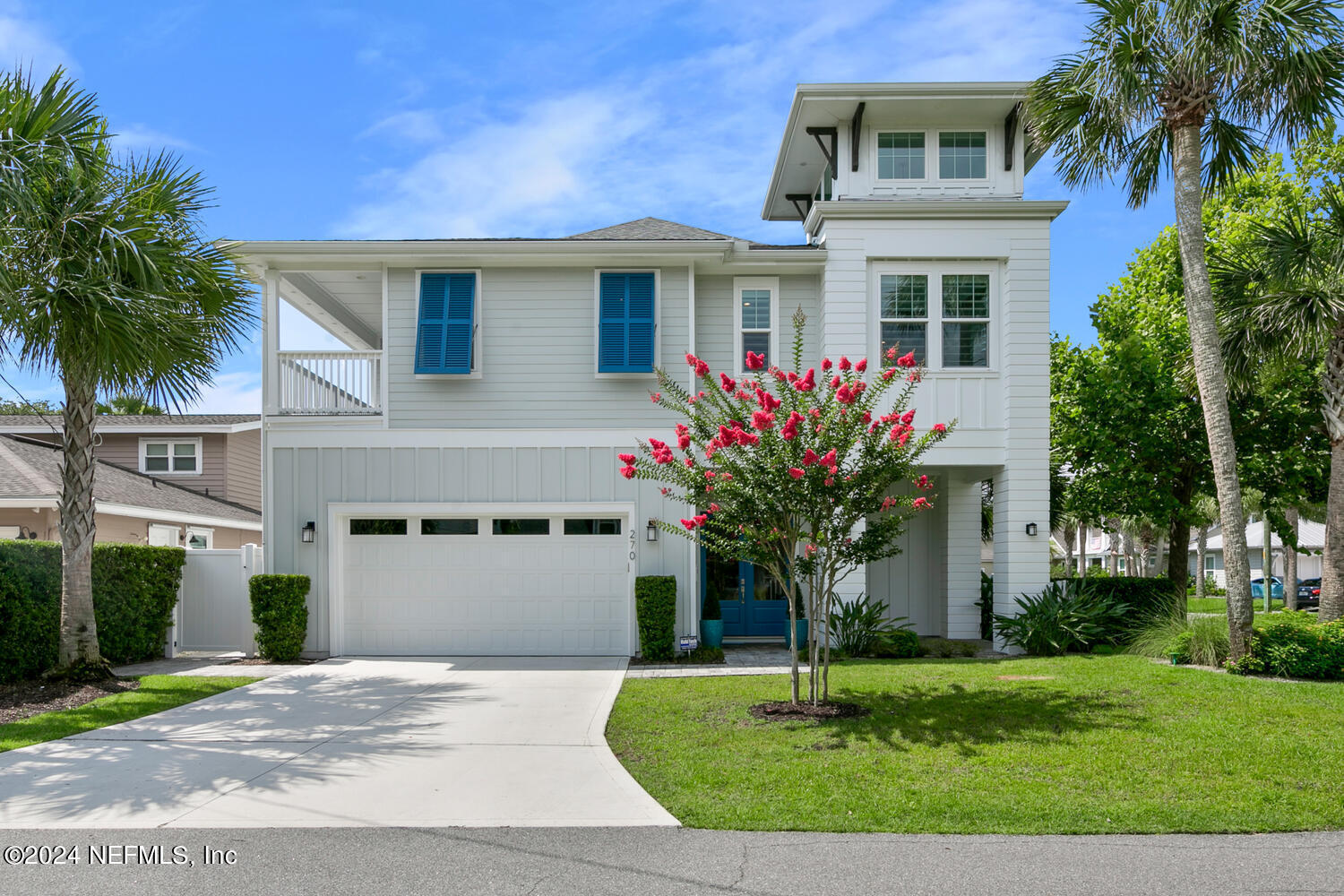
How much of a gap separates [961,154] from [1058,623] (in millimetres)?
7017

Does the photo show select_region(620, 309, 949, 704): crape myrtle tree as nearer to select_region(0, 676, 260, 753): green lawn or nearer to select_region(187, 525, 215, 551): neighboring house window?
select_region(0, 676, 260, 753): green lawn

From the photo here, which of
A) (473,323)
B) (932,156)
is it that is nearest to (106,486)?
(473,323)

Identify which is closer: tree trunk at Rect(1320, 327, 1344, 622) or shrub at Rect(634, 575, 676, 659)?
tree trunk at Rect(1320, 327, 1344, 622)

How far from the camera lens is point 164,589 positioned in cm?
1336

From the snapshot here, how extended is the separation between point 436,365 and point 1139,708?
9.87m

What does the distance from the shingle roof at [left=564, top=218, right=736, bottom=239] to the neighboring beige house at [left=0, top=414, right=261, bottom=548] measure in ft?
31.4

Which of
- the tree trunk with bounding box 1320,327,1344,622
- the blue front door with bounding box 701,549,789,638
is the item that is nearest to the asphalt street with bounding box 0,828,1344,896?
the tree trunk with bounding box 1320,327,1344,622

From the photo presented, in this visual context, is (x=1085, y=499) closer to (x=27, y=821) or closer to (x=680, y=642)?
(x=680, y=642)

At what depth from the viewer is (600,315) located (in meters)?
13.9

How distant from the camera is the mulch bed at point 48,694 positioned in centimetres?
912

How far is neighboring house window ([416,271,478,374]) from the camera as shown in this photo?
13641mm

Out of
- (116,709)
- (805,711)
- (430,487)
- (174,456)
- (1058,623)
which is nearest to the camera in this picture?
(805,711)

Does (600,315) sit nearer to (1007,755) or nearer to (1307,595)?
(1007,755)

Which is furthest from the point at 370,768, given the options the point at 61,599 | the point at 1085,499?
the point at 1085,499
